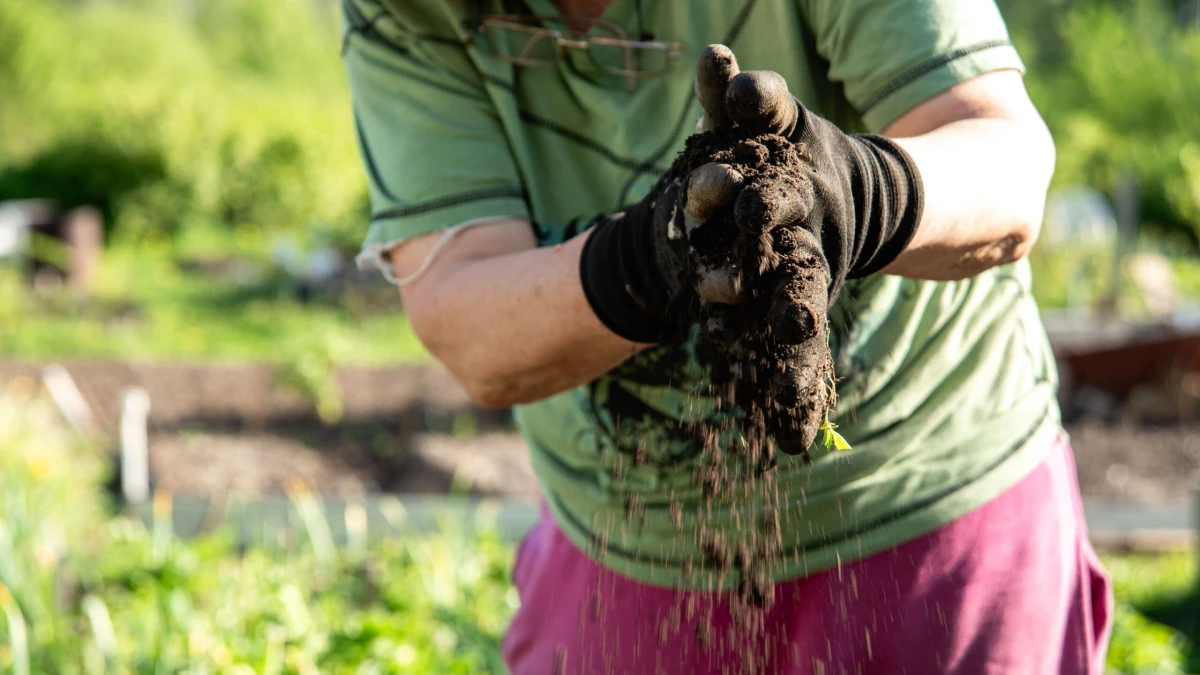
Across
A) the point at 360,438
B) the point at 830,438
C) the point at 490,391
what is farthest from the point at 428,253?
the point at 360,438

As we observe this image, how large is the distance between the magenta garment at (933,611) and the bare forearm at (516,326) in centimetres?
36

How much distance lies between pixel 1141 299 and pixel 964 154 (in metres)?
9.52

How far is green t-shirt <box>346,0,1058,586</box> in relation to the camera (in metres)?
1.41

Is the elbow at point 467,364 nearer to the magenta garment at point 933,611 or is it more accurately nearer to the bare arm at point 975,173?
the magenta garment at point 933,611

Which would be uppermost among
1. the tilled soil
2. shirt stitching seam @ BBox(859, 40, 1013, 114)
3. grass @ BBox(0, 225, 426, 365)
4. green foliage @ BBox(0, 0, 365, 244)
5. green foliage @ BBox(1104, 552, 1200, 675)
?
shirt stitching seam @ BBox(859, 40, 1013, 114)

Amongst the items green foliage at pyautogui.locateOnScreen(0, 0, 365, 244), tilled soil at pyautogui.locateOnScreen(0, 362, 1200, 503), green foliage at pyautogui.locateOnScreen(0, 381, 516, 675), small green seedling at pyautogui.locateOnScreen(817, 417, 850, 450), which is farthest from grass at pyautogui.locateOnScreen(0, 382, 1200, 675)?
green foliage at pyautogui.locateOnScreen(0, 0, 365, 244)

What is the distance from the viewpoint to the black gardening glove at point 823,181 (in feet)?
3.34

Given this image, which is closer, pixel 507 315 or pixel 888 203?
pixel 888 203

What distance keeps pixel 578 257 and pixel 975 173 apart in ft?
1.48

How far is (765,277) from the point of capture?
1.03 m

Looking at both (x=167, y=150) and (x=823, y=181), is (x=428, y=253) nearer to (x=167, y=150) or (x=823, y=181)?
(x=823, y=181)

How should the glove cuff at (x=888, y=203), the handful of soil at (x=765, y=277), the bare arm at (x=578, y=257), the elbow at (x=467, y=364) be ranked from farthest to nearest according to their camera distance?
the elbow at (x=467, y=364)
the bare arm at (x=578, y=257)
the glove cuff at (x=888, y=203)
the handful of soil at (x=765, y=277)

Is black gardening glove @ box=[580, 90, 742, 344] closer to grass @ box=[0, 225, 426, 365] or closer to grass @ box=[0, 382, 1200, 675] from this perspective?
grass @ box=[0, 382, 1200, 675]

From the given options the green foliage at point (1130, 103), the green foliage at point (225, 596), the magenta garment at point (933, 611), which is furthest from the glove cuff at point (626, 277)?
the green foliage at point (1130, 103)
